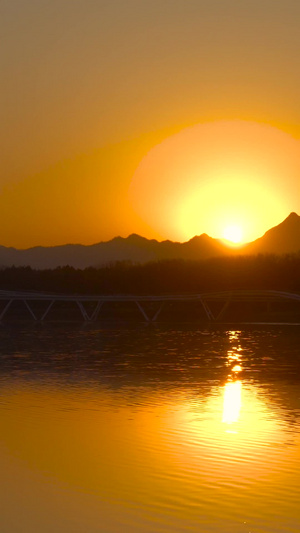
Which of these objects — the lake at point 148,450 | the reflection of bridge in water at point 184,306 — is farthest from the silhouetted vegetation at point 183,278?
the lake at point 148,450

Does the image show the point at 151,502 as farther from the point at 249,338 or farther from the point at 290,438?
the point at 249,338

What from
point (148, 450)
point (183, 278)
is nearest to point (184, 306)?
point (183, 278)

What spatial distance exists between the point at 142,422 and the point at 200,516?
734 centimetres

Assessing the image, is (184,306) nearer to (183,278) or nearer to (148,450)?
(183,278)

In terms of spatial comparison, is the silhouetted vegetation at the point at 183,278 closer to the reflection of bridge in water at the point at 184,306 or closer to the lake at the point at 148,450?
the reflection of bridge in water at the point at 184,306

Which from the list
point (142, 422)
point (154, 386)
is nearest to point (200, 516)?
point (142, 422)

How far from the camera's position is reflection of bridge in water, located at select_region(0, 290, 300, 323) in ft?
276

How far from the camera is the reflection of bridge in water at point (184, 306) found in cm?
8419

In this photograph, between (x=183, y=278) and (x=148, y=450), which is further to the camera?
(x=183, y=278)

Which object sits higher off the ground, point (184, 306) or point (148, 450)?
point (184, 306)

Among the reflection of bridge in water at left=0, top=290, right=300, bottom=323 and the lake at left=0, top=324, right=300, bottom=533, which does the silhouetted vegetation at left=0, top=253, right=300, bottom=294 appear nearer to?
the reflection of bridge in water at left=0, top=290, right=300, bottom=323

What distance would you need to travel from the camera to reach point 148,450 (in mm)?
13906

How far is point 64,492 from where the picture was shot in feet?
36.0

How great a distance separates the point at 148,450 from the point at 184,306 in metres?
88.3
